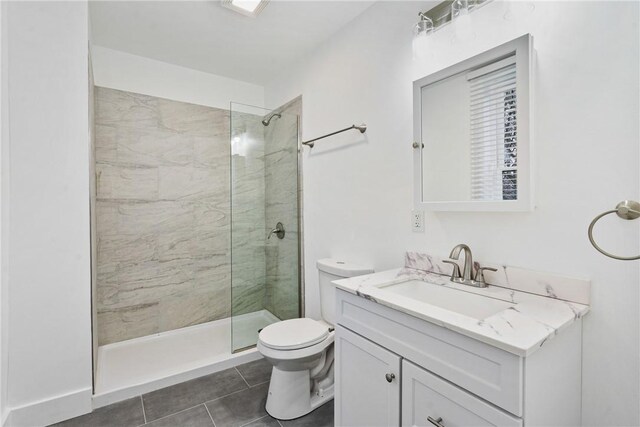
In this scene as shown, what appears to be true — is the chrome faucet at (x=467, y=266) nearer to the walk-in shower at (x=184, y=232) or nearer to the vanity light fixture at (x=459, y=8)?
the vanity light fixture at (x=459, y=8)

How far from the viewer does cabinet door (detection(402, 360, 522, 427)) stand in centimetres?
87

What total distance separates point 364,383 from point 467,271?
26.0 inches

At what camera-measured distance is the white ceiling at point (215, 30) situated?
198 cm

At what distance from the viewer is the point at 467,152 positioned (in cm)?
139

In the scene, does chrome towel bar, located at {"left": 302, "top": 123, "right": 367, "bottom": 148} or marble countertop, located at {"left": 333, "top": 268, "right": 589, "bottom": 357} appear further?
chrome towel bar, located at {"left": 302, "top": 123, "right": 367, "bottom": 148}

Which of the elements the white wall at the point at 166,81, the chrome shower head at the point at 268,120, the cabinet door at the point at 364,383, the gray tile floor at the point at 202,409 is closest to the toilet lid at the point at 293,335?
the cabinet door at the point at 364,383

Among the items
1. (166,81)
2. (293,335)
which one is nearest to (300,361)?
(293,335)

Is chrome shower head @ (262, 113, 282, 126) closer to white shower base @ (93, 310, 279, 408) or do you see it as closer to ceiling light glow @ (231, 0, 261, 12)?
ceiling light glow @ (231, 0, 261, 12)

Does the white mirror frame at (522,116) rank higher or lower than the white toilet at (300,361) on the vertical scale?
higher

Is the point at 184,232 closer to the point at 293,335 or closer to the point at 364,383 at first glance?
the point at 293,335

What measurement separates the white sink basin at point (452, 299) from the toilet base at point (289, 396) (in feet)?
2.70

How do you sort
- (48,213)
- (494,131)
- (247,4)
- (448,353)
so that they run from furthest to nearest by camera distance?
(247,4) < (48,213) < (494,131) < (448,353)

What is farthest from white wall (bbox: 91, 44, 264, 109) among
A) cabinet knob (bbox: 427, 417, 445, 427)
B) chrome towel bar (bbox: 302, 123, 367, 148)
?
cabinet knob (bbox: 427, 417, 445, 427)

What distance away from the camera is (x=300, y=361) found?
5.46 ft
